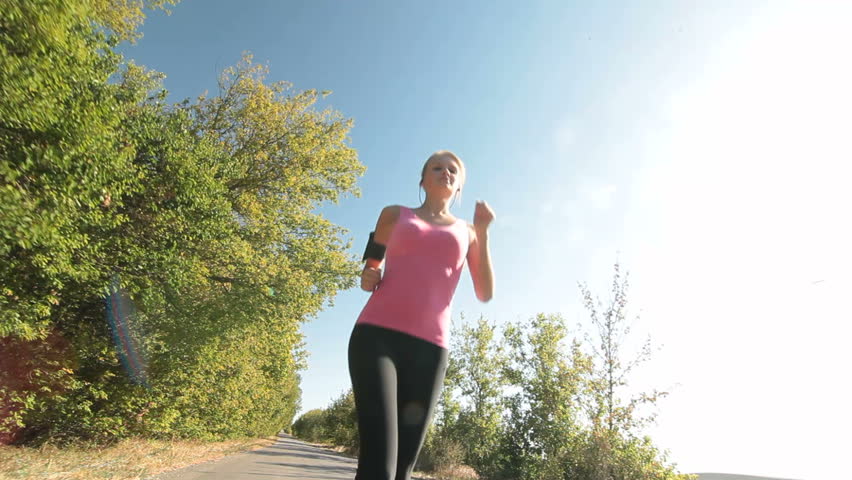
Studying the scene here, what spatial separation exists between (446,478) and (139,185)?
→ 18.1 m

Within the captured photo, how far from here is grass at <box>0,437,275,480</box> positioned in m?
6.32

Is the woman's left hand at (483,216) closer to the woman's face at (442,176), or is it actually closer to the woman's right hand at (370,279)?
the woman's face at (442,176)

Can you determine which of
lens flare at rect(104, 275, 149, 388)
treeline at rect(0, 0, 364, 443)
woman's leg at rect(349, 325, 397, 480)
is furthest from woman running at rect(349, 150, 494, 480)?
lens flare at rect(104, 275, 149, 388)

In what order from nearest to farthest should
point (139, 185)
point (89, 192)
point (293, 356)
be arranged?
1. point (89, 192)
2. point (139, 185)
3. point (293, 356)

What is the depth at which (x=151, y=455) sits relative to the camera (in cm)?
996

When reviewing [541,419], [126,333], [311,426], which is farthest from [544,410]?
[311,426]

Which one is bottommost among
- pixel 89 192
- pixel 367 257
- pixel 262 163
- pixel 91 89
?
pixel 367 257

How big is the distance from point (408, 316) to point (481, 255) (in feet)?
1.66

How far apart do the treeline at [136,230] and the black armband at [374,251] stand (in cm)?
645

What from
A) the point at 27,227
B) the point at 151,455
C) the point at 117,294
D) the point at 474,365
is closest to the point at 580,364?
the point at 474,365

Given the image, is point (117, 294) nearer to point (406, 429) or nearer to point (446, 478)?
point (406, 429)

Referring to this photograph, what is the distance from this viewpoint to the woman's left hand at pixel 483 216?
1954 millimetres

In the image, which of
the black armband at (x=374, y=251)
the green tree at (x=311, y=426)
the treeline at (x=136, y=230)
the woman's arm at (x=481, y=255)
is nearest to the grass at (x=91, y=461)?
the treeline at (x=136, y=230)

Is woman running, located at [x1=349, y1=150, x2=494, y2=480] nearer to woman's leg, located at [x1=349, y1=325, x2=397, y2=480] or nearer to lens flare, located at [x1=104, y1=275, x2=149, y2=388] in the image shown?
woman's leg, located at [x1=349, y1=325, x2=397, y2=480]
